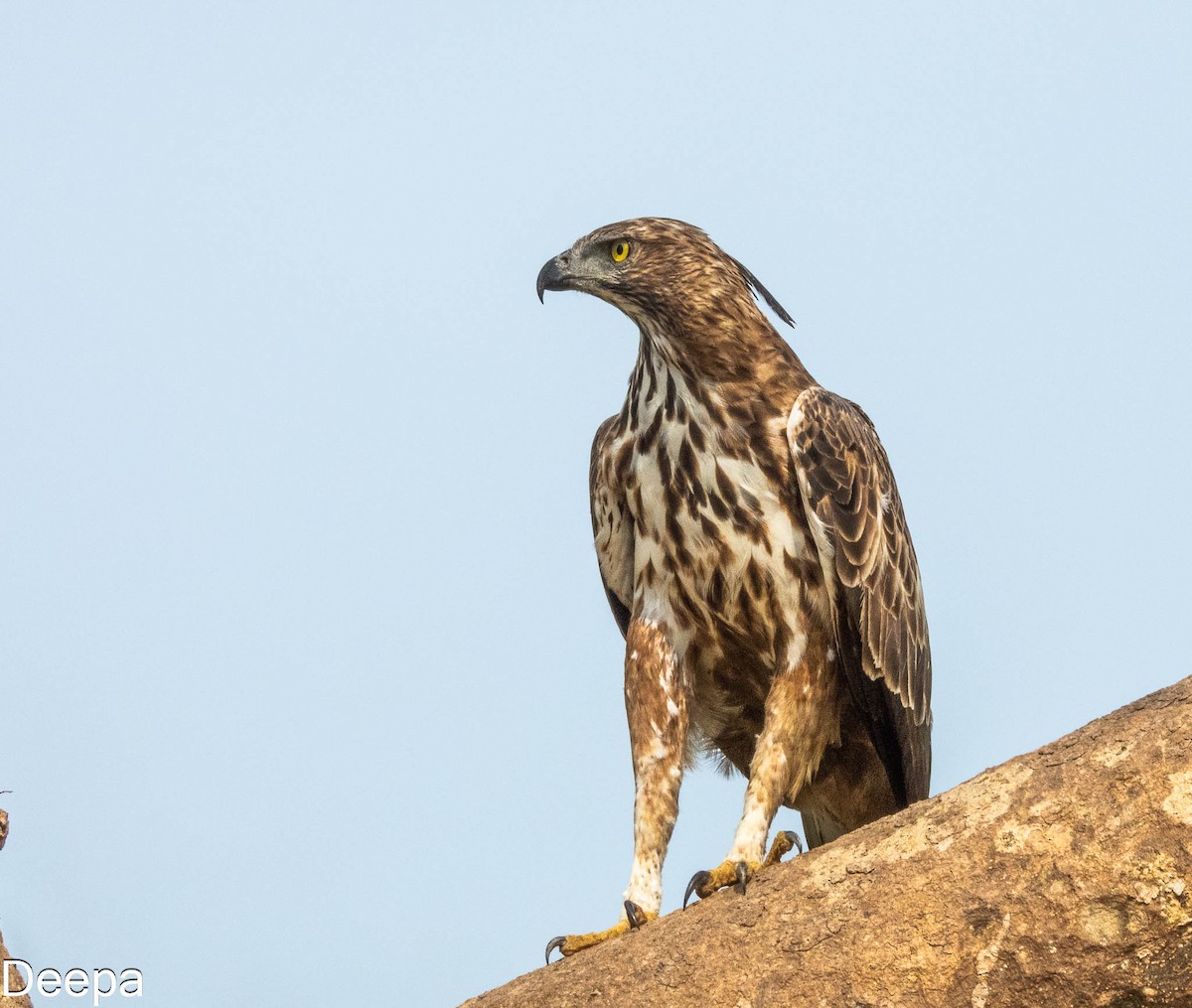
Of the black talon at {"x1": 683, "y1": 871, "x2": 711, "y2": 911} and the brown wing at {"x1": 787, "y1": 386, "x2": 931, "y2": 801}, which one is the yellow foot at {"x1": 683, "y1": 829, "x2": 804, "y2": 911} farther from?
the brown wing at {"x1": 787, "y1": 386, "x2": 931, "y2": 801}

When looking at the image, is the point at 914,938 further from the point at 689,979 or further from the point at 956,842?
the point at 689,979

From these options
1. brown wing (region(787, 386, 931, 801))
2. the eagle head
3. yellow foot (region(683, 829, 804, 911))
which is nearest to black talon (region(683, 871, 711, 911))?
yellow foot (region(683, 829, 804, 911))

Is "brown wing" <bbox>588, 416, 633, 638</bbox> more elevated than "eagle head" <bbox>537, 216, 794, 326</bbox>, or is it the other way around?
"eagle head" <bbox>537, 216, 794, 326</bbox>

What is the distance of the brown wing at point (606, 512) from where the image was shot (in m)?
6.71

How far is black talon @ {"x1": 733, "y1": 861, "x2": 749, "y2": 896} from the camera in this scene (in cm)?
519

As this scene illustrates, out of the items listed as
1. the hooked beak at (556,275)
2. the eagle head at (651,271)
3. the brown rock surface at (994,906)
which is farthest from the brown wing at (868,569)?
the brown rock surface at (994,906)

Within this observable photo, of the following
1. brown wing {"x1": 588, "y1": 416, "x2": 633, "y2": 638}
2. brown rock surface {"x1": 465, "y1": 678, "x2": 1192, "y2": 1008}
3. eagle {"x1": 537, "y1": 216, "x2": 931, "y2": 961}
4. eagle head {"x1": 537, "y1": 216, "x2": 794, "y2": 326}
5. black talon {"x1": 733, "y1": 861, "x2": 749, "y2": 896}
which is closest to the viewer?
brown rock surface {"x1": 465, "y1": 678, "x2": 1192, "y2": 1008}

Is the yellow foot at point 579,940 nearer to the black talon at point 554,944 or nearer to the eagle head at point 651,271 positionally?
the black talon at point 554,944

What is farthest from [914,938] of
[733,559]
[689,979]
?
[733,559]

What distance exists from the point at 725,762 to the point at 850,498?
157cm

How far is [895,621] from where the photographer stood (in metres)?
6.51

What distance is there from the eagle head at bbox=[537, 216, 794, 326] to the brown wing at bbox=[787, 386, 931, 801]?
65 centimetres

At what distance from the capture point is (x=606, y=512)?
6.77 metres

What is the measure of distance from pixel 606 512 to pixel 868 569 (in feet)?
3.95
